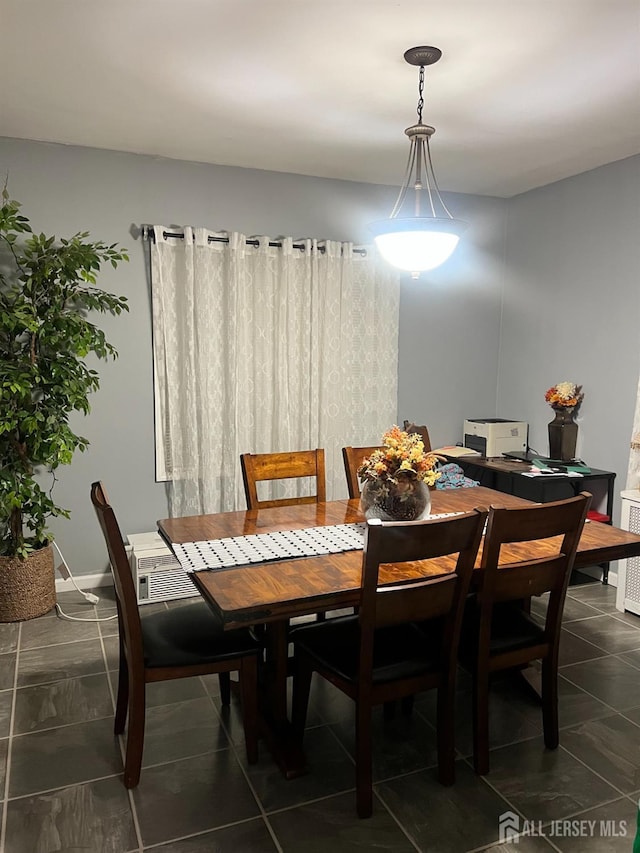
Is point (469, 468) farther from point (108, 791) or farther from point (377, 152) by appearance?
point (108, 791)

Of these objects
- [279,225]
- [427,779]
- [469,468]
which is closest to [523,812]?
[427,779]

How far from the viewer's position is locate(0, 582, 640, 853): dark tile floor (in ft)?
6.17

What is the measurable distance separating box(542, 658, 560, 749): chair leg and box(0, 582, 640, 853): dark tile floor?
0.05 meters

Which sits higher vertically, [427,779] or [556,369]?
[556,369]

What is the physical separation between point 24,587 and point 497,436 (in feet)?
10.0

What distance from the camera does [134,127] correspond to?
10.6 ft

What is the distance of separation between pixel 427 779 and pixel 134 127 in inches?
124

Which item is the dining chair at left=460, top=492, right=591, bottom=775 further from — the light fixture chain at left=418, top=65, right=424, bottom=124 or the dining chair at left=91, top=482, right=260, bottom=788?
the light fixture chain at left=418, top=65, right=424, bottom=124

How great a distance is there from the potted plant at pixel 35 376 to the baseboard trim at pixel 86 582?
1.00 feet

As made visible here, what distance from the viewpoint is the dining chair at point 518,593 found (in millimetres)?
2006

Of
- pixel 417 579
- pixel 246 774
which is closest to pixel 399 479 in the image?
pixel 417 579

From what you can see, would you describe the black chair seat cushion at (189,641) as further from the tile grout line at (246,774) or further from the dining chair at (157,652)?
the tile grout line at (246,774)

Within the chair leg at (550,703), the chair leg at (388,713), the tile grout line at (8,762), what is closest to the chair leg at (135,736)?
the tile grout line at (8,762)

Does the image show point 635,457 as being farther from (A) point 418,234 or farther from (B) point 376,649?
(B) point 376,649
